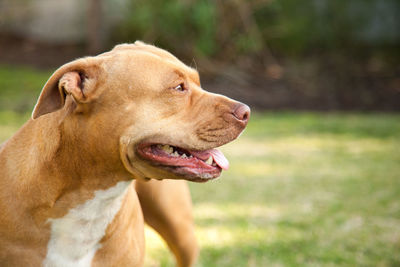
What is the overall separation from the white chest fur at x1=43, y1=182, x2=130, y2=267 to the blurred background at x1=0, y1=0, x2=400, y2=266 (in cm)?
182

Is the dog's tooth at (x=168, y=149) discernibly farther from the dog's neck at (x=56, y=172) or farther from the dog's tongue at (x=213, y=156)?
the dog's neck at (x=56, y=172)

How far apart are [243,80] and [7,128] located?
683 cm

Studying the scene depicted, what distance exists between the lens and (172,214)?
3949 millimetres

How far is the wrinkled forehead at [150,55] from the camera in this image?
2939mm

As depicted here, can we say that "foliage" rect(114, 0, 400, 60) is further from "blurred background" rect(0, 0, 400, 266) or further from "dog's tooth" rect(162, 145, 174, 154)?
"dog's tooth" rect(162, 145, 174, 154)

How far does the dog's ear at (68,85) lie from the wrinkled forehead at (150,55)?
0.64ft

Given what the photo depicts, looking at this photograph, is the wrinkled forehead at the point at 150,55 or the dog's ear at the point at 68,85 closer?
the dog's ear at the point at 68,85

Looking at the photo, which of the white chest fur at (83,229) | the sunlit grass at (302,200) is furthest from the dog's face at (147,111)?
the sunlit grass at (302,200)

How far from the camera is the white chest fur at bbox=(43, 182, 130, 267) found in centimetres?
295

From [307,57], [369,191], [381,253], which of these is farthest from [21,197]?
[307,57]

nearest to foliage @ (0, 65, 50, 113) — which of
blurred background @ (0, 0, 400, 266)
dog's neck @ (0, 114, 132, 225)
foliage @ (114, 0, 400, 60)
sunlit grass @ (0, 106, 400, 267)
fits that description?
blurred background @ (0, 0, 400, 266)

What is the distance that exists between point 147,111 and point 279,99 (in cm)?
1069

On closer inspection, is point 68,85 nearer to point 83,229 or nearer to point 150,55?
point 150,55

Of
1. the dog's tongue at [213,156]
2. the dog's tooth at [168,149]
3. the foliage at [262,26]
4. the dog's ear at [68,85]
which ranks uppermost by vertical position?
the dog's ear at [68,85]
